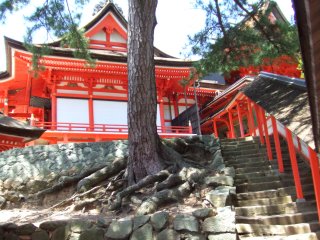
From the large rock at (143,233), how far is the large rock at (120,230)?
12 cm

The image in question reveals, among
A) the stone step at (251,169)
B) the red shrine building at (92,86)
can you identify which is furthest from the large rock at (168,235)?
the red shrine building at (92,86)

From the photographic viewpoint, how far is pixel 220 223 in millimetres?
5434

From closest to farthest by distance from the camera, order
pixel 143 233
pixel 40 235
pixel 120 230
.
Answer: pixel 143 233, pixel 120 230, pixel 40 235

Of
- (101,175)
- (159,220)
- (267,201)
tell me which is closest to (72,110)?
(101,175)

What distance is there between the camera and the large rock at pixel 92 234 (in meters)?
5.69

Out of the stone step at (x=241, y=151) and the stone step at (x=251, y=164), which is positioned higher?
the stone step at (x=241, y=151)

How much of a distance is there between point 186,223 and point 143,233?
0.71 metres

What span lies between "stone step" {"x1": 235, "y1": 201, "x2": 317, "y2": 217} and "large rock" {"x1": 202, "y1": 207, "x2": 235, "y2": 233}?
1222 millimetres

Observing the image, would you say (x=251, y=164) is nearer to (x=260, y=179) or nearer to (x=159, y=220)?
(x=260, y=179)

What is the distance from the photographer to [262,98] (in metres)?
7.75

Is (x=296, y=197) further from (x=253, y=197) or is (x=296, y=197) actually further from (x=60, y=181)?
(x=60, y=181)

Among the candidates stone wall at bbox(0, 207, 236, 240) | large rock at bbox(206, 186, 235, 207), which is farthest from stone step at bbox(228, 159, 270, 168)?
stone wall at bbox(0, 207, 236, 240)

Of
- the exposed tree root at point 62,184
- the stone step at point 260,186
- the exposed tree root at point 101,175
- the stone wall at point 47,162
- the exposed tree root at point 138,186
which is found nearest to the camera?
the exposed tree root at point 138,186

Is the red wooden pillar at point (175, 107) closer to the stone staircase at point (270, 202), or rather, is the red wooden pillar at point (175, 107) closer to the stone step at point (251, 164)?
the stone staircase at point (270, 202)
